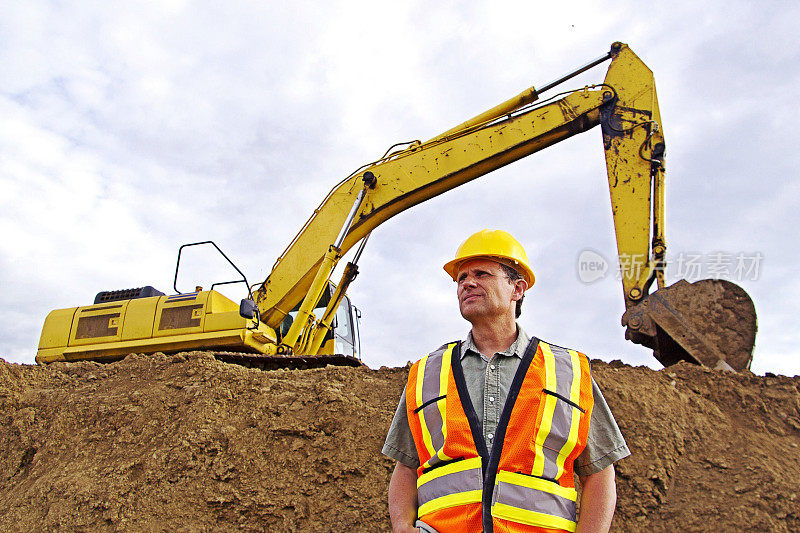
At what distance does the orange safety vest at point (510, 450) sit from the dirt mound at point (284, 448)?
3.10m

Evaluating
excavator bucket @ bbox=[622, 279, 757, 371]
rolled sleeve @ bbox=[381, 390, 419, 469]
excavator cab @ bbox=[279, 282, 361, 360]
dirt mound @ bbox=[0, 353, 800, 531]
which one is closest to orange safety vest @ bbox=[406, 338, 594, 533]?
rolled sleeve @ bbox=[381, 390, 419, 469]

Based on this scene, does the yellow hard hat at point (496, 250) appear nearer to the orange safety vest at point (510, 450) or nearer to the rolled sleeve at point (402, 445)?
the orange safety vest at point (510, 450)

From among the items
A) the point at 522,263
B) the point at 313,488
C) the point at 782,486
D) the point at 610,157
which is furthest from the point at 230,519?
the point at 610,157

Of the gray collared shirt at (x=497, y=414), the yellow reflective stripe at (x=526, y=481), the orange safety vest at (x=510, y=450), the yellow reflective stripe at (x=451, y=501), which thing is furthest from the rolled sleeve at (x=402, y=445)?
the yellow reflective stripe at (x=526, y=481)

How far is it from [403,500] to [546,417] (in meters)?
0.64

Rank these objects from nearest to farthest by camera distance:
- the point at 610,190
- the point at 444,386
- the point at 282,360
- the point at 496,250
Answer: the point at 444,386 → the point at 496,250 → the point at 610,190 → the point at 282,360

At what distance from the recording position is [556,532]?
193cm

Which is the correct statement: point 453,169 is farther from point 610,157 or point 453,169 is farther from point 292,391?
point 292,391

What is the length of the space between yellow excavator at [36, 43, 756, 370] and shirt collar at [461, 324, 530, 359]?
4845mm

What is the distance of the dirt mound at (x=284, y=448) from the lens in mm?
4902

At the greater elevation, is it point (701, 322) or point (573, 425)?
point (701, 322)

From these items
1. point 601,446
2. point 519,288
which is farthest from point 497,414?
point 519,288

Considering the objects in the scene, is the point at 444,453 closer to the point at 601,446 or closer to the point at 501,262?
the point at 601,446

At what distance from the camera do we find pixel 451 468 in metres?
2.05
